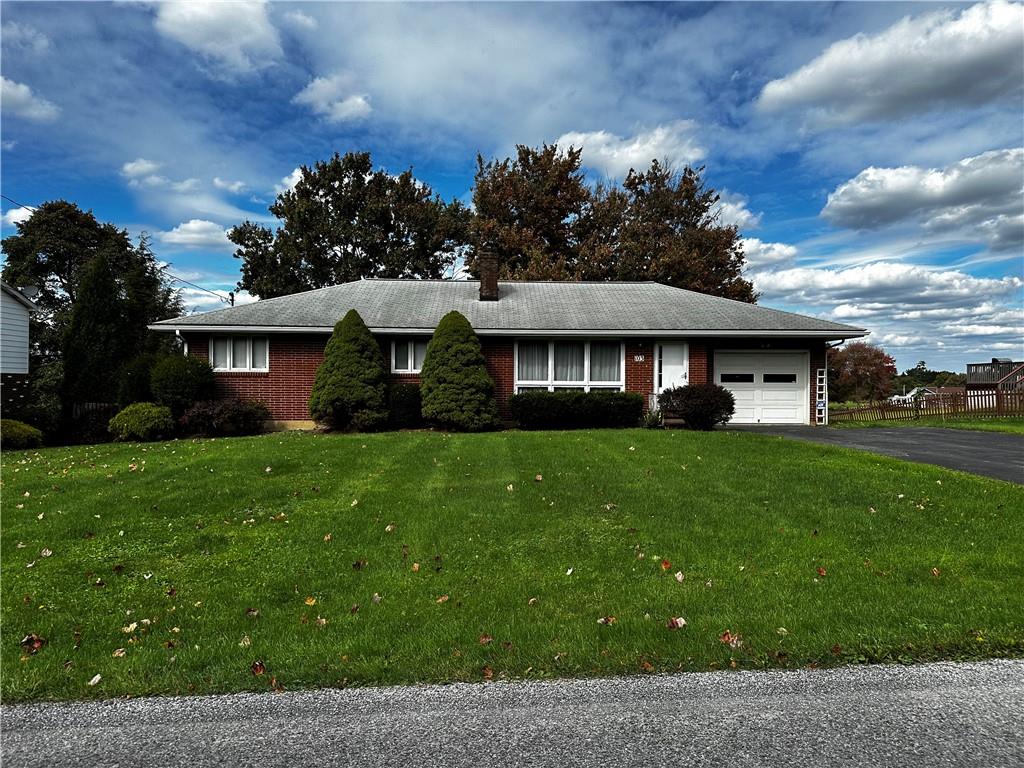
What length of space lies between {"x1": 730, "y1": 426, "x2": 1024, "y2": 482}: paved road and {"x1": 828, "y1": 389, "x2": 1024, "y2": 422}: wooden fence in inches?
221

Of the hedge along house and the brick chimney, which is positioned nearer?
the hedge along house

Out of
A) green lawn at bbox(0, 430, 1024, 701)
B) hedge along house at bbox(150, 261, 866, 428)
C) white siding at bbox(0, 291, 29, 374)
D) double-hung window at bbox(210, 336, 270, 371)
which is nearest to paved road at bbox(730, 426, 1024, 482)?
green lawn at bbox(0, 430, 1024, 701)

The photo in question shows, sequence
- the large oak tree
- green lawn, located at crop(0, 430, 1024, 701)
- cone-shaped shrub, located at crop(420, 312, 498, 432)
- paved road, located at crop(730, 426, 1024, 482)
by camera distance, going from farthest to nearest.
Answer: the large oak tree, cone-shaped shrub, located at crop(420, 312, 498, 432), paved road, located at crop(730, 426, 1024, 482), green lawn, located at crop(0, 430, 1024, 701)

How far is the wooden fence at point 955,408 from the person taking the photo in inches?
821

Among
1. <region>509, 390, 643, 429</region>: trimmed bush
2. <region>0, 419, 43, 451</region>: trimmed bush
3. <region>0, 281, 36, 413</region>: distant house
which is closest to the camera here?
<region>0, 419, 43, 451</region>: trimmed bush

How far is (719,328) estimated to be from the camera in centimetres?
1582

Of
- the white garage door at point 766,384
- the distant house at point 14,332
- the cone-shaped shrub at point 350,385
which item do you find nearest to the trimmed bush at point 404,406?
the cone-shaped shrub at point 350,385

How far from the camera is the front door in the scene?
16.3 metres

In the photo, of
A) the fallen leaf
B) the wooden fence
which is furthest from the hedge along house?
the fallen leaf

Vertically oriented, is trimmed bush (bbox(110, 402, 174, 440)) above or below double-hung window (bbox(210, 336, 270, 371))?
below

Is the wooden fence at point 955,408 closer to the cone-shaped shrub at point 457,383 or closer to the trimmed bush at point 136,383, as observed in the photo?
the cone-shaped shrub at point 457,383

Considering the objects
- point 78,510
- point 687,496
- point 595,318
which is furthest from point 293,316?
point 687,496

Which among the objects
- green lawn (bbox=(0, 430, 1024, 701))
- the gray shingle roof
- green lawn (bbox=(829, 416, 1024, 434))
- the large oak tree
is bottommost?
green lawn (bbox=(0, 430, 1024, 701))

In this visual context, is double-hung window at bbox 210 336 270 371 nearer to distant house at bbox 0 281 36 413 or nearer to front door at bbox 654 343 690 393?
distant house at bbox 0 281 36 413
